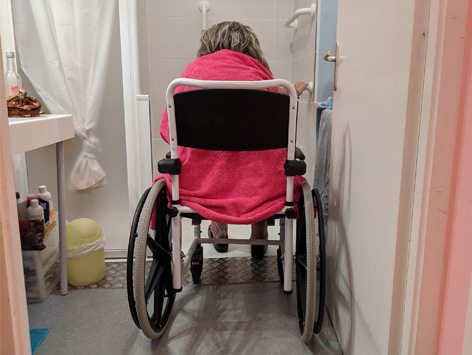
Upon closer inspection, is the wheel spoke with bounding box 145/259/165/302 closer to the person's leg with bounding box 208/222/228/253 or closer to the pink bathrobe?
the pink bathrobe

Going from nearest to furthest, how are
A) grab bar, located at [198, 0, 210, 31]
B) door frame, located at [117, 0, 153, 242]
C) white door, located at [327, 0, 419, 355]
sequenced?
1. white door, located at [327, 0, 419, 355]
2. door frame, located at [117, 0, 153, 242]
3. grab bar, located at [198, 0, 210, 31]

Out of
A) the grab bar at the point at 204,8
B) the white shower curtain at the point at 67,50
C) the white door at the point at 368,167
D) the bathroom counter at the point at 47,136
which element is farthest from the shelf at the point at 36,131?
the grab bar at the point at 204,8

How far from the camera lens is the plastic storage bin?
5.34ft

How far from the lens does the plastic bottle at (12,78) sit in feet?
5.46

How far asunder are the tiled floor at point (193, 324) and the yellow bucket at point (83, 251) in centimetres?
6

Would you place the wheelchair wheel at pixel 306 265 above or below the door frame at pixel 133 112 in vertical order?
below

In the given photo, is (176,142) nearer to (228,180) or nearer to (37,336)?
(228,180)

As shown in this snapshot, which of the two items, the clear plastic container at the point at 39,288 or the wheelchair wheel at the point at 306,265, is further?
the clear plastic container at the point at 39,288

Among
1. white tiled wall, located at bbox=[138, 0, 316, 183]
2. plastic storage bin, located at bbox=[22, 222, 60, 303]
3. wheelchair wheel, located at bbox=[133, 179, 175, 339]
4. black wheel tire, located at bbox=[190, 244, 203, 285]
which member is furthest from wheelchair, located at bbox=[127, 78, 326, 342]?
white tiled wall, located at bbox=[138, 0, 316, 183]

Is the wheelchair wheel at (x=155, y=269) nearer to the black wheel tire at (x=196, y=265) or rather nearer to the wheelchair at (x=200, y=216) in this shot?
the wheelchair at (x=200, y=216)

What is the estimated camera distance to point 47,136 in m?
1.49

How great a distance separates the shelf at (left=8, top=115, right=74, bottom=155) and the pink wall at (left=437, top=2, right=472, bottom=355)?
1184mm

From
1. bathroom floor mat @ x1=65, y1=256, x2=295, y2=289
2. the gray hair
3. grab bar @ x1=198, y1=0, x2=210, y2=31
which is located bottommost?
bathroom floor mat @ x1=65, y1=256, x2=295, y2=289

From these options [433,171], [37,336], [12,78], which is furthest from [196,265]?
[433,171]
